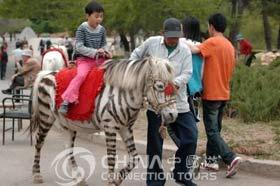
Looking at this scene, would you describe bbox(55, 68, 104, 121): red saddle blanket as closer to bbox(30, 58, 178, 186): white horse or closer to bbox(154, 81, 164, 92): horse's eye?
bbox(30, 58, 178, 186): white horse

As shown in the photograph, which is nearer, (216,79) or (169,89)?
(169,89)

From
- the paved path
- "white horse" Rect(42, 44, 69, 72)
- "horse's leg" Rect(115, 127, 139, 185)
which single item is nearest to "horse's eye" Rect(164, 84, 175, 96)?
"horse's leg" Rect(115, 127, 139, 185)

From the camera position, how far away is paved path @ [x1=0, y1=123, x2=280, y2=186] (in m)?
7.40

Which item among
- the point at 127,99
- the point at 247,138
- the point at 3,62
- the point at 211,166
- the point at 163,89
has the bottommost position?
the point at 211,166

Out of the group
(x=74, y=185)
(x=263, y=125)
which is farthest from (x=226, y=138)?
(x=74, y=185)

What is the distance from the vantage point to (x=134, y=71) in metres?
6.39

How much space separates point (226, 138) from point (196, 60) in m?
2.66

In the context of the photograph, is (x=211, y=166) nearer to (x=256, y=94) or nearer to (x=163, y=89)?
(x=163, y=89)

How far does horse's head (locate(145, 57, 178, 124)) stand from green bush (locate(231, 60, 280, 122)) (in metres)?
5.47

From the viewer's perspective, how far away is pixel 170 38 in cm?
636

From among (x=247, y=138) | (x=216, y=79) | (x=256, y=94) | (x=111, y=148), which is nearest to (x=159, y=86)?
(x=111, y=148)

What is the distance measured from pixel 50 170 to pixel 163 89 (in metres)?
2.59

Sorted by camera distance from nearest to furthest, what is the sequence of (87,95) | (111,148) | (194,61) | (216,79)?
1. (111,148)
2. (87,95)
3. (194,61)
4. (216,79)

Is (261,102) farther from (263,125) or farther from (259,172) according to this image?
(259,172)
